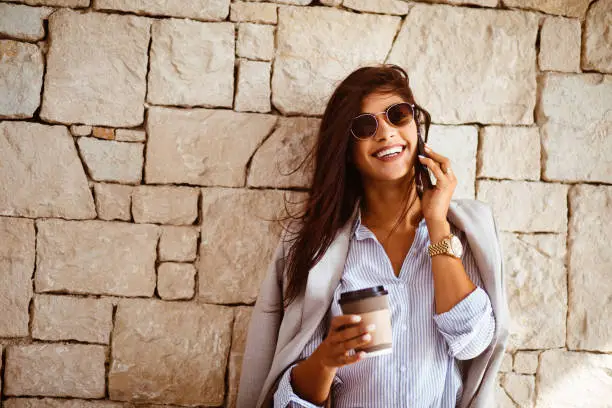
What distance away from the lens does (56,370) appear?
2.42 m

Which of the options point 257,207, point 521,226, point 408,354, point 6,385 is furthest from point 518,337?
point 6,385

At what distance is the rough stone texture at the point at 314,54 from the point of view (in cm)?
247

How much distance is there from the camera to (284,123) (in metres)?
2.48

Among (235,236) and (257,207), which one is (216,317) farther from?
(257,207)

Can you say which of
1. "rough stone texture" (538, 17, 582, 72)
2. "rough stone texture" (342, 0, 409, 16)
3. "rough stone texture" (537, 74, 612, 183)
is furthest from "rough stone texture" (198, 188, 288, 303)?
"rough stone texture" (538, 17, 582, 72)

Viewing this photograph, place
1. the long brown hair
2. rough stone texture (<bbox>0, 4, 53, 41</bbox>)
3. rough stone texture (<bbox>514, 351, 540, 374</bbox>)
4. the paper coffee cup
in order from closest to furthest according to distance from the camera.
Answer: the paper coffee cup
the long brown hair
rough stone texture (<bbox>0, 4, 53, 41</bbox>)
rough stone texture (<bbox>514, 351, 540, 374</bbox>)

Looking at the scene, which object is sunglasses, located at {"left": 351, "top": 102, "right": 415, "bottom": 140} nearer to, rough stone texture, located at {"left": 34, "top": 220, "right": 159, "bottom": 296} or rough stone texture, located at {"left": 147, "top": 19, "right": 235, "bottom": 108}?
rough stone texture, located at {"left": 147, "top": 19, "right": 235, "bottom": 108}

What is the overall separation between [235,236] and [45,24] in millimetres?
1449

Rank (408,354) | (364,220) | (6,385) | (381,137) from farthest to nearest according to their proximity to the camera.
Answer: (6,385) → (364,220) → (381,137) → (408,354)

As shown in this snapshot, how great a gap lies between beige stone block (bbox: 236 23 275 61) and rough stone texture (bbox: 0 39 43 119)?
1021mm

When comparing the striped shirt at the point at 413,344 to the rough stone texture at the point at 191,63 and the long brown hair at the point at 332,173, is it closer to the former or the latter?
the long brown hair at the point at 332,173

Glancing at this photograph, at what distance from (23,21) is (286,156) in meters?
1.49

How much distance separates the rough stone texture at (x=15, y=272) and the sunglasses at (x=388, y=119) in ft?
5.66

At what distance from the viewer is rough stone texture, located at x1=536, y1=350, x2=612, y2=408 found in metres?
2.51
